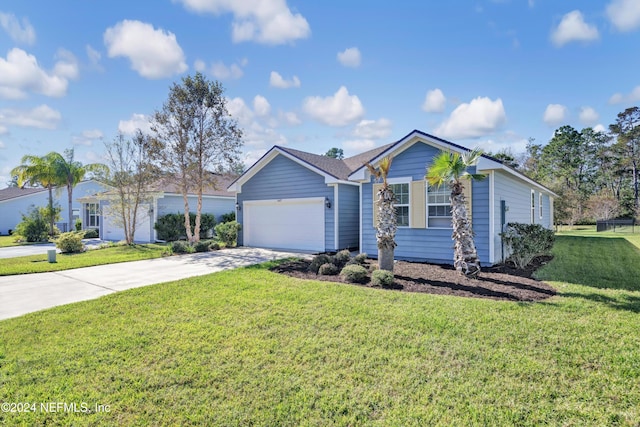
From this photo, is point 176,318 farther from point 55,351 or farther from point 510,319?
point 510,319

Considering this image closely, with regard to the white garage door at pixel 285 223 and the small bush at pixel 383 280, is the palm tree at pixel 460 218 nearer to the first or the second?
the small bush at pixel 383 280

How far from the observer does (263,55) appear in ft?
46.0

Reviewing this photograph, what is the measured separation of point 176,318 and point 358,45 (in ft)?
36.6

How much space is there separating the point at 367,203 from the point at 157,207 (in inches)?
544

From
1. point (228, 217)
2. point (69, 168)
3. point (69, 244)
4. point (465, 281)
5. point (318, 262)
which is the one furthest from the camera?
point (69, 168)

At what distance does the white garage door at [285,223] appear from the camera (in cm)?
1387

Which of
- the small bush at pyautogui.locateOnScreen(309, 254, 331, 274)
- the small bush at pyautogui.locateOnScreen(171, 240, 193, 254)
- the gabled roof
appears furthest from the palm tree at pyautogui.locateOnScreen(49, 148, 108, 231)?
the small bush at pyautogui.locateOnScreen(309, 254, 331, 274)

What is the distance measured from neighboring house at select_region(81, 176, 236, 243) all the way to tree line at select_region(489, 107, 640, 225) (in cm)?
3186

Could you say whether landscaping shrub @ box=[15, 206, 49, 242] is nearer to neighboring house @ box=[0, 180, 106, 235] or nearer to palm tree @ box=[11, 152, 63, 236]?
palm tree @ box=[11, 152, 63, 236]

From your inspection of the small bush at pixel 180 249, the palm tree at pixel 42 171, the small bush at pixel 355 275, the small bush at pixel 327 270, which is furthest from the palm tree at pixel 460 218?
the palm tree at pixel 42 171

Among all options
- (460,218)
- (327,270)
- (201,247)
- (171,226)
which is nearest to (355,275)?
(327,270)

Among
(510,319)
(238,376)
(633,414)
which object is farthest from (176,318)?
(633,414)

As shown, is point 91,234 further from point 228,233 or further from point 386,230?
point 386,230

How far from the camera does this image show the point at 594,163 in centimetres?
4412
